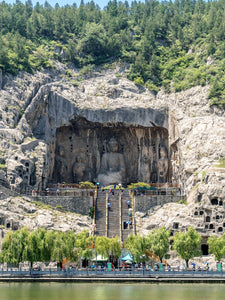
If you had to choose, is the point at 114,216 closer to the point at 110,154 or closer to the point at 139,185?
the point at 139,185

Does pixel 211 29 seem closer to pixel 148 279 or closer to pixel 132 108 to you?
pixel 132 108

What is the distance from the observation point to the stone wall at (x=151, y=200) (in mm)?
86938

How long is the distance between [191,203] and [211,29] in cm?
5271

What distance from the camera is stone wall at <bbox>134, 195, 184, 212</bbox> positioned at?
3423 inches

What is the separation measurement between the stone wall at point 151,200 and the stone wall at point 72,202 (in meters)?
6.97

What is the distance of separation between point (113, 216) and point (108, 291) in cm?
2729

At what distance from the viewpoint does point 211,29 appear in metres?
123

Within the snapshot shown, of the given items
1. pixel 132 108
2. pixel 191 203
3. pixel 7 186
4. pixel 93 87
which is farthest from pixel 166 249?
pixel 93 87

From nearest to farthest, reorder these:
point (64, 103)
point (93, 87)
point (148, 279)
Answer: point (148, 279) < point (64, 103) < point (93, 87)

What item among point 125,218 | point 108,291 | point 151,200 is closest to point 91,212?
point 125,218

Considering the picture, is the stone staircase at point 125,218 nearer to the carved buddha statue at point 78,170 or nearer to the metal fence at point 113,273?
the metal fence at point 113,273

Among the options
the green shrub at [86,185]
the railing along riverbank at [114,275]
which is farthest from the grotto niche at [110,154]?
the railing along riverbank at [114,275]

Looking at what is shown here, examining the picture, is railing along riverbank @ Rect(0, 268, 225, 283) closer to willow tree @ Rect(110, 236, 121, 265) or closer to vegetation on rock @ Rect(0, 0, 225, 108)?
willow tree @ Rect(110, 236, 121, 265)

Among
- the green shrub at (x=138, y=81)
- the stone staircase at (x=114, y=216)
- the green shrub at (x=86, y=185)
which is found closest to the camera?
the stone staircase at (x=114, y=216)
